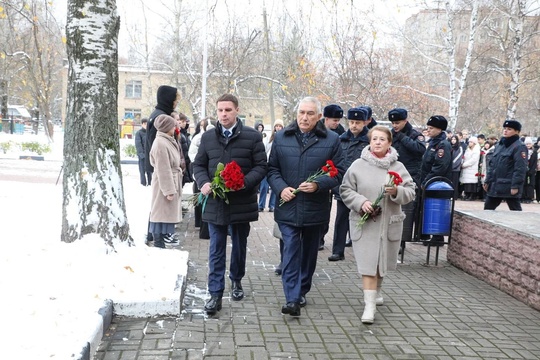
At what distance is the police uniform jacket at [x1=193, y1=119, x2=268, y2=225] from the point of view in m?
5.36

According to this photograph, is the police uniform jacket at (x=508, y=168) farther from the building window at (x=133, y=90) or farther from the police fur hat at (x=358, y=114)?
the building window at (x=133, y=90)

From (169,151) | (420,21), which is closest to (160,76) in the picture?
(420,21)

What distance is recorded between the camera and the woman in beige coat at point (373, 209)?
5.28 m

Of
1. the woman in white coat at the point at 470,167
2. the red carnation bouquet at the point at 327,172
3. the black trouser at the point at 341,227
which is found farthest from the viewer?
the woman in white coat at the point at 470,167

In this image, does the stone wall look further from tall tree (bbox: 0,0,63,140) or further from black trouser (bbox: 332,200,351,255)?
tall tree (bbox: 0,0,63,140)

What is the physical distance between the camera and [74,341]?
3.95 m

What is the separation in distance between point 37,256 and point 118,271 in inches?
32.9

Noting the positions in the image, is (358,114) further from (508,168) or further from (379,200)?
(508,168)

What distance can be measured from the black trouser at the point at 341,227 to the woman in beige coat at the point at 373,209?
2.31 metres

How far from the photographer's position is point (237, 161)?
5.39 metres

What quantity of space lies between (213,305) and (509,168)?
610 cm

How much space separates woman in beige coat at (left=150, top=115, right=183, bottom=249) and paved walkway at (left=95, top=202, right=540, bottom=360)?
Result: 755mm

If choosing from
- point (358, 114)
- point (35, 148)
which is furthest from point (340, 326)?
point (35, 148)

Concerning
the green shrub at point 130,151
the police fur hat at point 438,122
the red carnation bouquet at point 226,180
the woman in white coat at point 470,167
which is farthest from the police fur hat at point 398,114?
the green shrub at point 130,151
